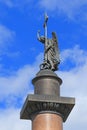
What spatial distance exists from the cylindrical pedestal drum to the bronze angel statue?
2.52 metres

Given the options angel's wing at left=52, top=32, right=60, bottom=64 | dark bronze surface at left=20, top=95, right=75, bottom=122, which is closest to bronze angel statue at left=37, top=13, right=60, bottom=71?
angel's wing at left=52, top=32, right=60, bottom=64

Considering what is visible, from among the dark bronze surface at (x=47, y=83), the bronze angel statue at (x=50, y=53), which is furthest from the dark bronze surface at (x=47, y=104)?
the bronze angel statue at (x=50, y=53)

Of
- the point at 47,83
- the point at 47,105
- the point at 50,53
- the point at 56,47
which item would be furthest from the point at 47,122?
the point at 56,47

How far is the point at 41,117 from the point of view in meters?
20.5

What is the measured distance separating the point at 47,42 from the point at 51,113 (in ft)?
12.9

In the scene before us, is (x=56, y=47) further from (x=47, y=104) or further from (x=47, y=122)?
(x=47, y=122)

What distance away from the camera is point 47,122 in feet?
66.7

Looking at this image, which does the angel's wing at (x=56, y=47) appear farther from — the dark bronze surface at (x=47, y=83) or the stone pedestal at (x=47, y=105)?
the stone pedestal at (x=47, y=105)

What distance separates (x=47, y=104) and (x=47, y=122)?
2.45 feet

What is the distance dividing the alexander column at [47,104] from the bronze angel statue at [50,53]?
138 millimetres

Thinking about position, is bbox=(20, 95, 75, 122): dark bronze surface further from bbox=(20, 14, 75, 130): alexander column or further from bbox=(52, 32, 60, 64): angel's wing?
bbox=(52, 32, 60, 64): angel's wing

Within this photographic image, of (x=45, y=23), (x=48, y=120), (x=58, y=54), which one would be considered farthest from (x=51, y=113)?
(x=45, y=23)

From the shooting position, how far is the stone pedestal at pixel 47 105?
803 inches

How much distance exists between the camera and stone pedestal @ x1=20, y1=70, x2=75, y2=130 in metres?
20.4
